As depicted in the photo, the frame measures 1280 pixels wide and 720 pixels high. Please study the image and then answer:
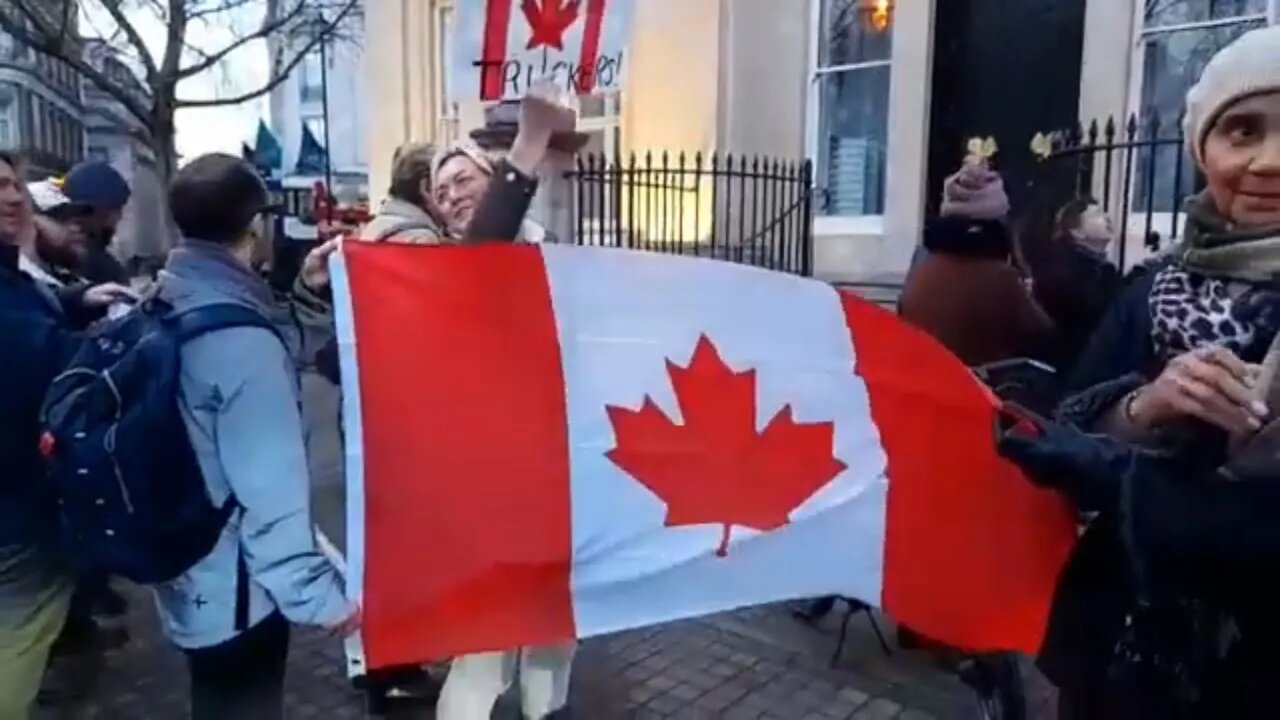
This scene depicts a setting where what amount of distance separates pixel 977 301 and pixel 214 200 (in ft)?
9.08

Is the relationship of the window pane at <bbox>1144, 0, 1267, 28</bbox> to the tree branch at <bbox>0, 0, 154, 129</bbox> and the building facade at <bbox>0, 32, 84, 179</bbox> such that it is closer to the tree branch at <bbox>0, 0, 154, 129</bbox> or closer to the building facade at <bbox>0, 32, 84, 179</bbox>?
the tree branch at <bbox>0, 0, 154, 129</bbox>

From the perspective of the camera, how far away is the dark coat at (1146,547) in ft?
Answer: 5.48

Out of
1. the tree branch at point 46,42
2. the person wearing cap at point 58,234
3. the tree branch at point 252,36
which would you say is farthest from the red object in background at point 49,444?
the tree branch at point 252,36

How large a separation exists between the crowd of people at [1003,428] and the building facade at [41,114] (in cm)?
3580

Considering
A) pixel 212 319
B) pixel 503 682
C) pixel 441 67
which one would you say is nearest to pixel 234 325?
pixel 212 319

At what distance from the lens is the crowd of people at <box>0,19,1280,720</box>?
1691mm

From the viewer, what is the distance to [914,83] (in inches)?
383

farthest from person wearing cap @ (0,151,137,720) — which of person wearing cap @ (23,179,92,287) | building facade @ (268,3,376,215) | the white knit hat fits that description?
building facade @ (268,3,376,215)

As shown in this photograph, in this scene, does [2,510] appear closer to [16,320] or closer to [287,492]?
[16,320]

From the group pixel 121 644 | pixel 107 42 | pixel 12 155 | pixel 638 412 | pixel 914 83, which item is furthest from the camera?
pixel 107 42

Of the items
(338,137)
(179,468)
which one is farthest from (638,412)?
(338,137)

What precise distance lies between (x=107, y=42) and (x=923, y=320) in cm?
2071

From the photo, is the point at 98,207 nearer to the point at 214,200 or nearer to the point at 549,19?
the point at 549,19

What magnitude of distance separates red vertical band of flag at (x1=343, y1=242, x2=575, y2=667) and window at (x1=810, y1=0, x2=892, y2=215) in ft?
27.2
